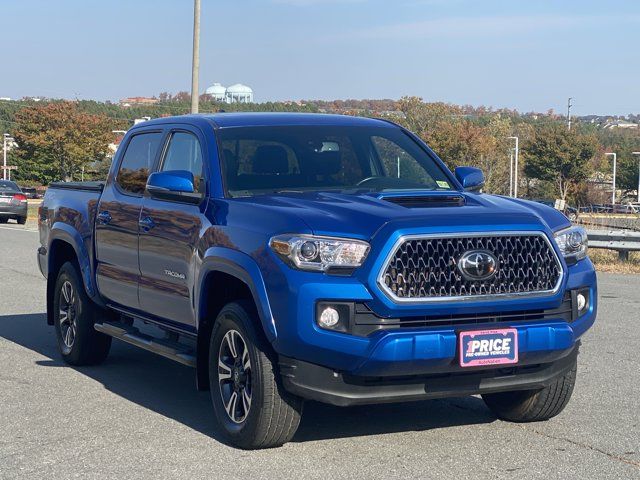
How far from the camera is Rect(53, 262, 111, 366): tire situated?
841 centimetres

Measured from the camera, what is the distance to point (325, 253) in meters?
5.40

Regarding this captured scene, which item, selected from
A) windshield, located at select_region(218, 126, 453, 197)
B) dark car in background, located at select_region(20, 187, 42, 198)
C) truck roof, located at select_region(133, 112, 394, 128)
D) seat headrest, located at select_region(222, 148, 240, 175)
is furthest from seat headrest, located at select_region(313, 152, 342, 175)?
dark car in background, located at select_region(20, 187, 42, 198)

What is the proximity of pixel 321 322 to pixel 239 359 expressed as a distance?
83 cm

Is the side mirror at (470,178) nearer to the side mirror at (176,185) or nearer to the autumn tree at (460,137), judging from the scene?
the side mirror at (176,185)

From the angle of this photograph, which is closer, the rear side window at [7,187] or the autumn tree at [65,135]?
the rear side window at [7,187]

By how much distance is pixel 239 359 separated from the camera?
5.96 metres

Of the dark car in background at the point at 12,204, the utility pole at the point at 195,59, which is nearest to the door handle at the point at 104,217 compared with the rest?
the utility pole at the point at 195,59

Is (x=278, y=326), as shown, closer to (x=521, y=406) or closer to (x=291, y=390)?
(x=291, y=390)

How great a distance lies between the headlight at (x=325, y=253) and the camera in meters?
5.37

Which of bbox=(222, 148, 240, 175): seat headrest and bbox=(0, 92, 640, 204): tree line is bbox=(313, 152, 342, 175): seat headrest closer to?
bbox=(222, 148, 240, 175): seat headrest

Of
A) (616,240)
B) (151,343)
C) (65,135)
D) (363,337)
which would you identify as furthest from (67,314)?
(65,135)

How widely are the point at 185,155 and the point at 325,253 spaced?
83.5 inches

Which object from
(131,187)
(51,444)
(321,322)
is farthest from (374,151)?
(51,444)

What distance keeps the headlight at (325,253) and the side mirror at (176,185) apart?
1.26 m
